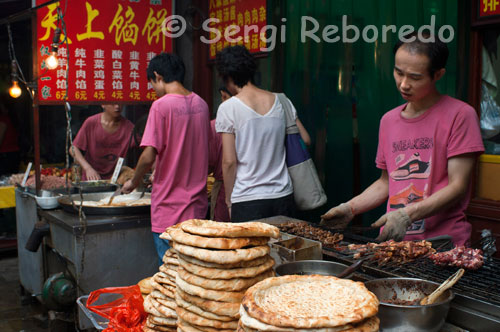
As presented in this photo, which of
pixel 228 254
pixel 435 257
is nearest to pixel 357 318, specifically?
pixel 228 254

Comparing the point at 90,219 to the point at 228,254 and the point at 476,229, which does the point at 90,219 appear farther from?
→ the point at 476,229

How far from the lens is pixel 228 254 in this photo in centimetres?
185

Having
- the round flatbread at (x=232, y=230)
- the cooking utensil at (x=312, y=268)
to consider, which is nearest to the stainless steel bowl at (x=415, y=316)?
the cooking utensil at (x=312, y=268)

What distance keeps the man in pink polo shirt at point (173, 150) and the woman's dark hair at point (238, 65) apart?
1.51 ft

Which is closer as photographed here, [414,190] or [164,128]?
[414,190]

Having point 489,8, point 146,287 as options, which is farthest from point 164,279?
point 489,8

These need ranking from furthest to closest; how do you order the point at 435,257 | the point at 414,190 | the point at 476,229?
the point at 476,229 → the point at 414,190 → the point at 435,257

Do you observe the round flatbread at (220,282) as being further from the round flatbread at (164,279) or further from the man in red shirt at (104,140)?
the man in red shirt at (104,140)

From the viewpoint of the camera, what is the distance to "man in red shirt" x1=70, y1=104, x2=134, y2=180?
6.68 meters

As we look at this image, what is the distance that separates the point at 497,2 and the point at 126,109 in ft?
17.3

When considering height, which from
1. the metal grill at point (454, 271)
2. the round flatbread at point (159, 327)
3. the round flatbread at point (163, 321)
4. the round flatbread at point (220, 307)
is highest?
the metal grill at point (454, 271)

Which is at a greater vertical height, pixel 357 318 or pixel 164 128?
pixel 164 128

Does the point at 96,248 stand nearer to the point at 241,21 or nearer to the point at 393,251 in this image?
the point at 393,251

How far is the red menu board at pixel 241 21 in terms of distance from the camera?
6.27 metres
